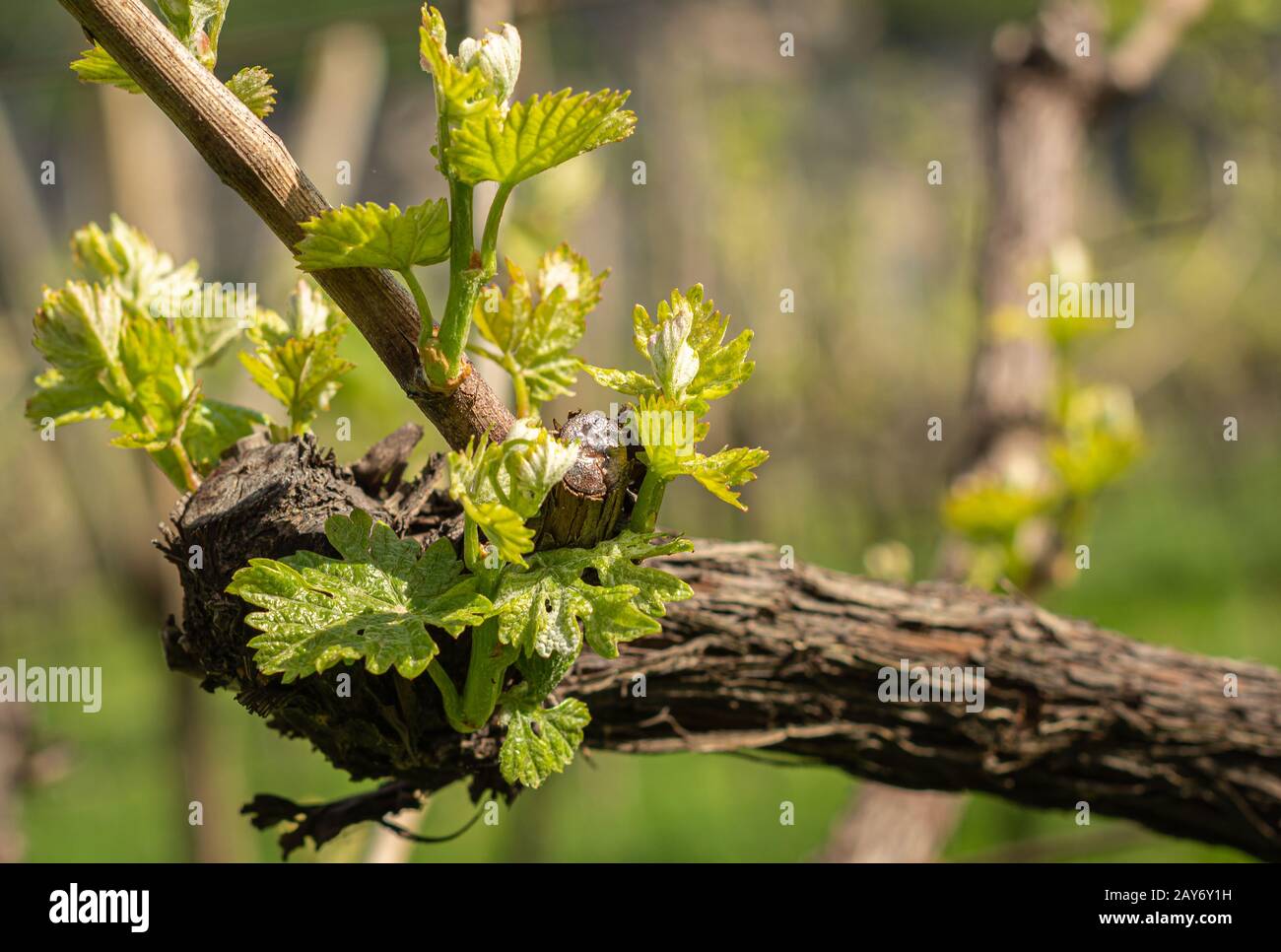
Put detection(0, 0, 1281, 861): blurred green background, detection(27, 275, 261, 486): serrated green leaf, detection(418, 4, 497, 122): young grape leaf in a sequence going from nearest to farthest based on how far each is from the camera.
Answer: detection(418, 4, 497, 122): young grape leaf
detection(27, 275, 261, 486): serrated green leaf
detection(0, 0, 1281, 861): blurred green background

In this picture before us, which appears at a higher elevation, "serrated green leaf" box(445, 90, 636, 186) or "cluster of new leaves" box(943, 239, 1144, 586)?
"serrated green leaf" box(445, 90, 636, 186)

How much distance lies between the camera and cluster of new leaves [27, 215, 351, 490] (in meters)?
0.51

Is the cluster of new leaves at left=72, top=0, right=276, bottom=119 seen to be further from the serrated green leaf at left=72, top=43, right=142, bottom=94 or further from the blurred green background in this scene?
the blurred green background

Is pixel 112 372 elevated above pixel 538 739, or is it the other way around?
pixel 112 372

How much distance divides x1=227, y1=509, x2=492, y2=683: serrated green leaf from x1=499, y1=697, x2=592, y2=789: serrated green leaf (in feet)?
0.21

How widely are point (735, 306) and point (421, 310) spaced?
345 cm

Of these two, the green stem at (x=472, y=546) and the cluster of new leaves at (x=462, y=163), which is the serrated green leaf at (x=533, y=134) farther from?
the green stem at (x=472, y=546)

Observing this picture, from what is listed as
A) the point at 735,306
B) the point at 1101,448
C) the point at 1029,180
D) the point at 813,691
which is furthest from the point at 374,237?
the point at 735,306

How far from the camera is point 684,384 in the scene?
0.42 m

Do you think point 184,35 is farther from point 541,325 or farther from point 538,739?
point 538,739

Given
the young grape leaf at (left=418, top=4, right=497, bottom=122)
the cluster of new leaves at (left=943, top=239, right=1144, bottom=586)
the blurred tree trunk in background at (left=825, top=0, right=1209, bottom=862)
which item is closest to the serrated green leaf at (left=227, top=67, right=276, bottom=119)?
the young grape leaf at (left=418, top=4, right=497, bottom=122)

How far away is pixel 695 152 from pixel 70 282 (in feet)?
10.8

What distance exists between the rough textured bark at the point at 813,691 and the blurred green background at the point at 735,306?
0.25 m

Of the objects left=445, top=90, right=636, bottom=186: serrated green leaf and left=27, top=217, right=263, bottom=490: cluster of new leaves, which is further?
left=27, top=217, right=263, bottom=490: cluster of new leaves
